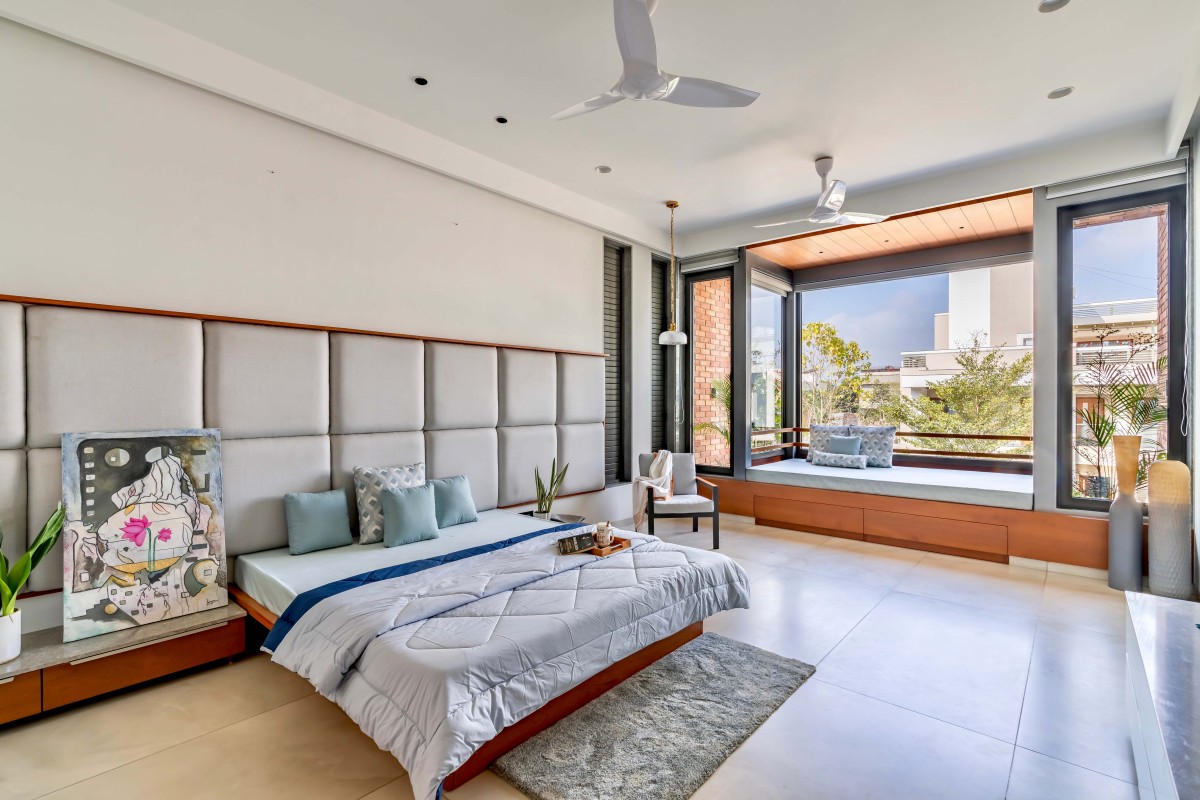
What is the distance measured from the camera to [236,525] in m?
2.96

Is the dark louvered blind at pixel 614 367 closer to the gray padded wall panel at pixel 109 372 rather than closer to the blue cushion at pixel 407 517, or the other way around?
the blue cushion at pixel 407 517

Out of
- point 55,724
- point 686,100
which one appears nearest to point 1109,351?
point 686,100

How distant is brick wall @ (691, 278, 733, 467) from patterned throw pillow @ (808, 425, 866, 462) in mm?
1000

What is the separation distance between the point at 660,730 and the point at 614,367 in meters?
4.00

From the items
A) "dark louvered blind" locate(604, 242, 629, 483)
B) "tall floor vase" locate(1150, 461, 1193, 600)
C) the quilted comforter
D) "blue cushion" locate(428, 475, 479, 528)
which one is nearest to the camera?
the quilted comforter

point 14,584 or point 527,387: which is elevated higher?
point 527,387

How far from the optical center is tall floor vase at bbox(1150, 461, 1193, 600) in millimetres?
3512

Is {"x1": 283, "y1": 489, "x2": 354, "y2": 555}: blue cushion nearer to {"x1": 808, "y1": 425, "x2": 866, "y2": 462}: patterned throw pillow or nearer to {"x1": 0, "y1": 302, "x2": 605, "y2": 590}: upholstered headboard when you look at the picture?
{"x1": 0, "y1": 302, "x2": 605, "y2": 590}: upholstered headboard

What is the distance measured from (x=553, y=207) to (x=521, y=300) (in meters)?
0.88

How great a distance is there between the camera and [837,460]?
593 cm

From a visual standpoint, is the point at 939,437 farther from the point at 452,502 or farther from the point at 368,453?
the point at 368,453

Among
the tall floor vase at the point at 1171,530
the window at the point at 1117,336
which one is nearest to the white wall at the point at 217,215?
the window at the point at 1117,336

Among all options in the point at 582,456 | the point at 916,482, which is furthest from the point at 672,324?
the point at 916,482

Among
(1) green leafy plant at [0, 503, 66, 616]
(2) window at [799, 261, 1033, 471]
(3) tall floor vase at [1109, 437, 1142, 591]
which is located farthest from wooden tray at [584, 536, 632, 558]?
(2) window at [799, 261, 1033, 471]
